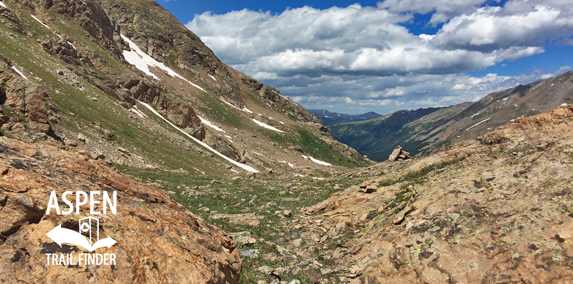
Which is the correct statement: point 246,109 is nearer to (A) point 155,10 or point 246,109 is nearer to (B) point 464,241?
(A) point 155,10

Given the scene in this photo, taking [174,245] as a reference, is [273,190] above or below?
below

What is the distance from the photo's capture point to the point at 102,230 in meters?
7.07

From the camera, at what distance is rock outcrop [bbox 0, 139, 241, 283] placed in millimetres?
5812

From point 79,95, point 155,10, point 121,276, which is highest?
point 155,10

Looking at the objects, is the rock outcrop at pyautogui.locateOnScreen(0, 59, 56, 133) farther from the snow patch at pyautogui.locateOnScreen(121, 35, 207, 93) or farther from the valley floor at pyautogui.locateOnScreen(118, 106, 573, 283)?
the snow patch at pyautogui.locateOnScreen(121, 35, 207, 93)

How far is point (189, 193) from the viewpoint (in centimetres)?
2350

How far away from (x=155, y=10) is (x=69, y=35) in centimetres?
7061

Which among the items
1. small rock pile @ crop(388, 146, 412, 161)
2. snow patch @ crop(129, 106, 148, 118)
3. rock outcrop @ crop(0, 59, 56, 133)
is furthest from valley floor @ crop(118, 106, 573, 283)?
snow patch @ crop(129, 106, 148, 118)

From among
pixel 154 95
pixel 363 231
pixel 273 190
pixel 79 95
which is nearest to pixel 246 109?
pixel 154 95

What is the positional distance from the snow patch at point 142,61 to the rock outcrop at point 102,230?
83.4 metres

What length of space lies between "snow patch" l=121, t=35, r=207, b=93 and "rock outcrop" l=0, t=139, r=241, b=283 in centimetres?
8342

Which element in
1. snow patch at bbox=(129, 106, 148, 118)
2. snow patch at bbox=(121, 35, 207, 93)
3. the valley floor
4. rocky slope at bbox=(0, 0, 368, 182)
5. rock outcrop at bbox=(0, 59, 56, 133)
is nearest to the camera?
the valley floor

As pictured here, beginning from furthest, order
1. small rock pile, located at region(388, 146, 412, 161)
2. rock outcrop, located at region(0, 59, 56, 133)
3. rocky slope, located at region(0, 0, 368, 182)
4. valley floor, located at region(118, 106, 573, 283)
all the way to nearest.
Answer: small rock pile, located at region(388, 146, 412, 161) → rocky slope, located at region(0, 0, 368, 182) → rock outcrop, located at region(0, 59, 56, 133) → valley floor, located at region(118, 106, 573, 283)

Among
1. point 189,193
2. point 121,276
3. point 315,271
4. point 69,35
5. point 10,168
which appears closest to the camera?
point 121,276
